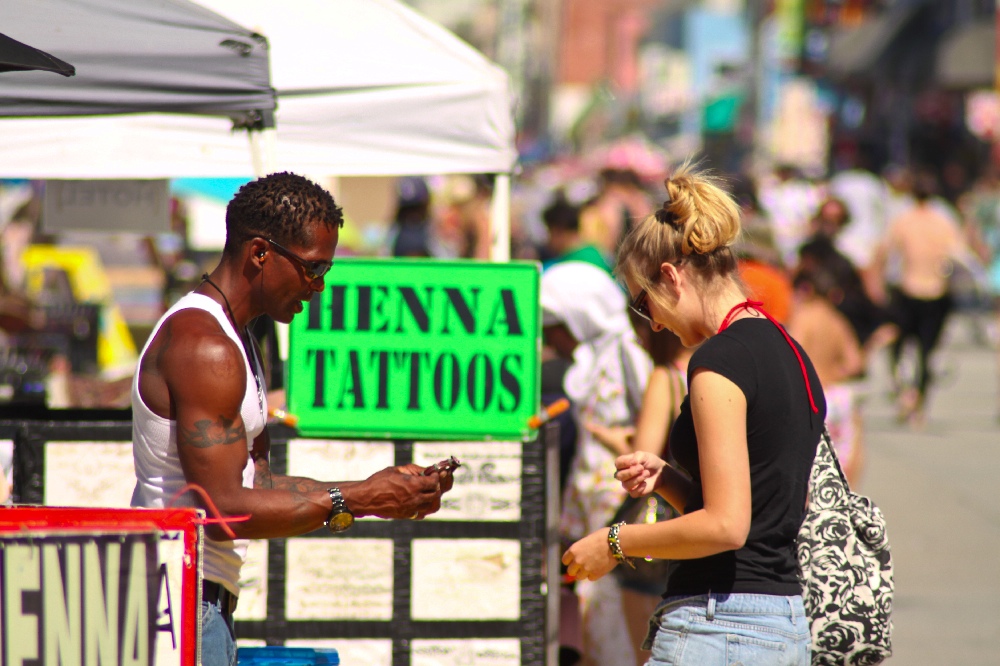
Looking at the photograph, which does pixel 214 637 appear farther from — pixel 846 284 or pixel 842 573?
pixel 846 284

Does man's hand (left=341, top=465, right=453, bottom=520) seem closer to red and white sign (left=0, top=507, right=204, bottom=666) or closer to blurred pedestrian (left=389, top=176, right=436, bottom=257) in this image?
red and white sign (left=0, top=507, right=204, bottom=666)

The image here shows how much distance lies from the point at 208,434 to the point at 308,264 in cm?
46

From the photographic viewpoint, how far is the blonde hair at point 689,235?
2814 mm

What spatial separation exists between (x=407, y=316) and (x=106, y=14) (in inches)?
54.8

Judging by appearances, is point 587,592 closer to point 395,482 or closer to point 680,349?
point 680,349

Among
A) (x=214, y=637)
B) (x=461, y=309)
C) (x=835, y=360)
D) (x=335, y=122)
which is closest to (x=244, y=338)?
(x=214, y=637)

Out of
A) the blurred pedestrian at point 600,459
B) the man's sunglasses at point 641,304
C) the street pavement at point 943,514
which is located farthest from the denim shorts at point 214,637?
the street pavement at point 943,514

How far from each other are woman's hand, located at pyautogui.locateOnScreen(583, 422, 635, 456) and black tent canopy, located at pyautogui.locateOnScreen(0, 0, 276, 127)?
1.76m

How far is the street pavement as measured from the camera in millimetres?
6184

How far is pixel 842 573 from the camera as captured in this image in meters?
2.98

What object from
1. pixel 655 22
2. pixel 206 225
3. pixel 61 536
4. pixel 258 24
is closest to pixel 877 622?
pixel 61 536

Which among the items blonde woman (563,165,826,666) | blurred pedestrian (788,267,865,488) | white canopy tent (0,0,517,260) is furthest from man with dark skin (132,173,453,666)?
blurred pedestrian (788,267,865,488)

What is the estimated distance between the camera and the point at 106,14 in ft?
13.4

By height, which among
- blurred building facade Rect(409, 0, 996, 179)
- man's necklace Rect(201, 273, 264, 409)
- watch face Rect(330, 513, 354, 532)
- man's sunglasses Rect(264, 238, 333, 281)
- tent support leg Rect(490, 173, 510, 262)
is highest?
blurred building facade Rect(409, 0, 996, 179)
